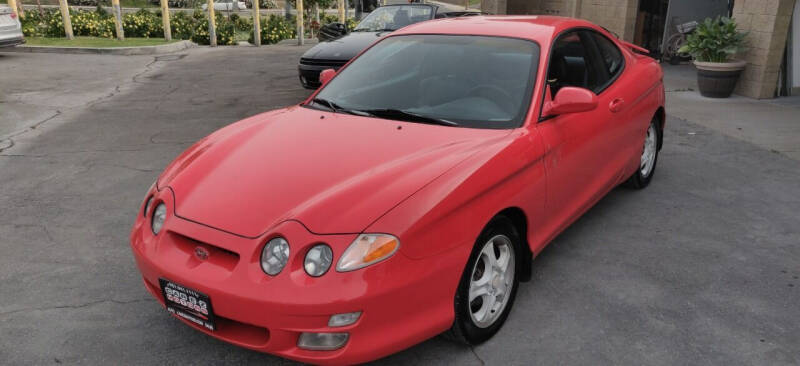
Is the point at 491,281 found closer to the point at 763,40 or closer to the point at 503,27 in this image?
the point at 503,27

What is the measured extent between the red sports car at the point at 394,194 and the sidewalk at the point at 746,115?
362 centimetres

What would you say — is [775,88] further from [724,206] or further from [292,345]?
[292,345]

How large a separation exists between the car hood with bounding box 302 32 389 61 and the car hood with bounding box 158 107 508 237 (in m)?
5.35

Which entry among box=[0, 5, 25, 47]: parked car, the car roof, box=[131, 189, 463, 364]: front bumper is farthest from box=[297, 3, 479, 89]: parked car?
box=[0, 5, 25, 47]: parked car

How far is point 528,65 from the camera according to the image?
12.4 ft

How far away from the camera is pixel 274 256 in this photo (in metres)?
2.61

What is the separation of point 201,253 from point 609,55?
11.0 feet

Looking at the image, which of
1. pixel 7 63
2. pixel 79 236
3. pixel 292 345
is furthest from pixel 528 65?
pixel 7 63

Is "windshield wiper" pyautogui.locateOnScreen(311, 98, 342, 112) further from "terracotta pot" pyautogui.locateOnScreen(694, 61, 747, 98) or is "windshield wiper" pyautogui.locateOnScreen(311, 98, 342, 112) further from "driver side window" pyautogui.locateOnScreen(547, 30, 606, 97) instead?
"terracotta pot" pyautogui.locateOnScreen(694, 61, 747, 98)

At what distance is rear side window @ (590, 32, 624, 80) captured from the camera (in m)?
4.60

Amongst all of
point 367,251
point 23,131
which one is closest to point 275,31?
point 23,131

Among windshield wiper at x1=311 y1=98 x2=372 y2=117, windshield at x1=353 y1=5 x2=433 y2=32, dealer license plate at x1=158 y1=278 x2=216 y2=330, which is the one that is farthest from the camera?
windshield at x1=353 y1=5 x2=433 y2=32

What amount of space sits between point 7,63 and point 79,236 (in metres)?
10.9

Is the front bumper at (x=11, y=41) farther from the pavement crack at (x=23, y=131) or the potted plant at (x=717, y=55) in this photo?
the potted plant at (x=717, y=55)
